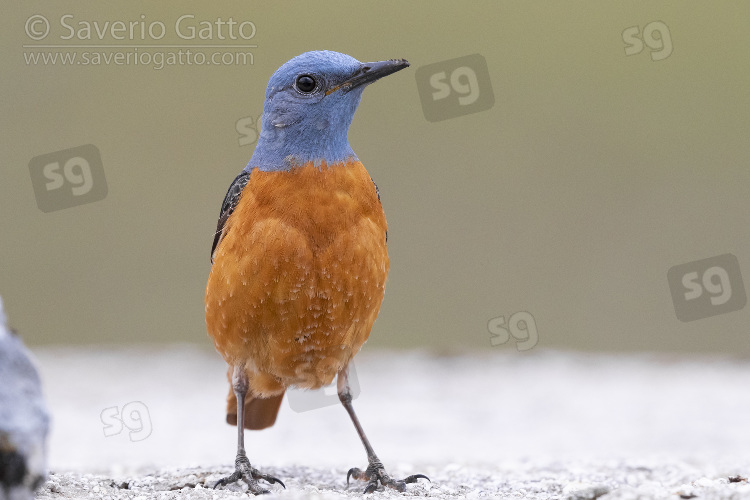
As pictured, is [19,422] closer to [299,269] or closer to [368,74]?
[299,269]

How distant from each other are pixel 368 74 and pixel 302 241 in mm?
1002

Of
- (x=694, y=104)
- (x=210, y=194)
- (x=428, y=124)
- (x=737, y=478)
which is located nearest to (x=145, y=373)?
(x=210, y=194)

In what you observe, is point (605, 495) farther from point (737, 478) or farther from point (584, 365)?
point (584, 365)

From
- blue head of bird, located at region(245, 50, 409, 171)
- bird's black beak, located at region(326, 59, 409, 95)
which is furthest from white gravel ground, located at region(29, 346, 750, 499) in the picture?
bird's black beak, located at region(326, 59, 409, 95)

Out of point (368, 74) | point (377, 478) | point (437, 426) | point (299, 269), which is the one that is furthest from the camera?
point (437, 426)

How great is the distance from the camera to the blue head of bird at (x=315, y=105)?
5.24 m

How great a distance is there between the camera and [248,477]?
17.9 feet

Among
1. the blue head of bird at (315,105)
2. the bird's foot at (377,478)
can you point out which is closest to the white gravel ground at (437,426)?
the bird's foot at (377,478)

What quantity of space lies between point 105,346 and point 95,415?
2.68 meters

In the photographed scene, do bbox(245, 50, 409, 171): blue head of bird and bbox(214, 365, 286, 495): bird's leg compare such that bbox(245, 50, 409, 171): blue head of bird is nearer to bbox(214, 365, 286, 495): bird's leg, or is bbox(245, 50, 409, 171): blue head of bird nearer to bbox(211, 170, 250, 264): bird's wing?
bbox(211, 170, 250, 264): bird's wing

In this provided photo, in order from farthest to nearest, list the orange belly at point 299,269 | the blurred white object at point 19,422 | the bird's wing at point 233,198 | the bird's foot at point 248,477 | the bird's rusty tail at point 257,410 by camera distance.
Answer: the bird's rusty tail at point 257,410 < the bird's wing at point 233,198 < the bird's foot at point 248,477 < the orange belly at point 299,269 < the blurred white object at point 19,422

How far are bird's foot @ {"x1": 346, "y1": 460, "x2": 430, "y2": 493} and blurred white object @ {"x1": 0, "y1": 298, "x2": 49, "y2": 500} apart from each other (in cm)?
271

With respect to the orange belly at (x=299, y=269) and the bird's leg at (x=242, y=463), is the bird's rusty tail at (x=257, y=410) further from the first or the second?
the orange belly at (x=299, y=269)

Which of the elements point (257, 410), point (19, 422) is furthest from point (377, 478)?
point (19, 422)
